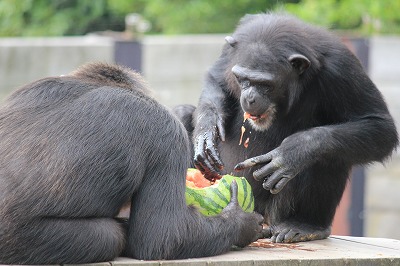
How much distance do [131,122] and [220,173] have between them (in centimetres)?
140

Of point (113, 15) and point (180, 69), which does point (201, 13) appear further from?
point (180, 69)

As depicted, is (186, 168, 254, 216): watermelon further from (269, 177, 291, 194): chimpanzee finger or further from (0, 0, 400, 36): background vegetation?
(0, 0, 400, 36): background vegetation

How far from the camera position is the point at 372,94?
6.86 m

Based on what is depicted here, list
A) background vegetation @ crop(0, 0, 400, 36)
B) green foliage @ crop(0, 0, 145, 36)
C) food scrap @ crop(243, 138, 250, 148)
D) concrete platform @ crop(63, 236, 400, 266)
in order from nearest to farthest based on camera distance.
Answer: concrete platform @ crop(63, 236, 400, 266) < food scrap @ crop(243, 138, 250, 148) < background vegetation @ crop(0, 0, 400, 36) < green foliage @ crop(0, 0, 145, 36)

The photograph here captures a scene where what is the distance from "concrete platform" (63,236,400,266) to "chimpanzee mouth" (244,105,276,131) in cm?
83

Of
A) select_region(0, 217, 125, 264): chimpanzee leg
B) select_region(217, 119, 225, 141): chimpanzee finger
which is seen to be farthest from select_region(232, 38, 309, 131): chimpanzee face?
select_region(0, 217, 125, 264): chimpanzee leg

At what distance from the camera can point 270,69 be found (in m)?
6.66

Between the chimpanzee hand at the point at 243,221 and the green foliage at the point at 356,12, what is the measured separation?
35.2ft

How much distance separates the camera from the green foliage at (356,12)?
663 inches

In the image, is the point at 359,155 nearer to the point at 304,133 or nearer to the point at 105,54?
the point at 304,133

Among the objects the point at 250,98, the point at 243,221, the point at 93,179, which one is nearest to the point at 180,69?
the point at 250,98

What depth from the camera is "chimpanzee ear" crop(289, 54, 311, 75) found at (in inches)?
261

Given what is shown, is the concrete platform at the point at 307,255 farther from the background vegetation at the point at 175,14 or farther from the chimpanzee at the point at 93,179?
the background vegetation at the point at 175,14

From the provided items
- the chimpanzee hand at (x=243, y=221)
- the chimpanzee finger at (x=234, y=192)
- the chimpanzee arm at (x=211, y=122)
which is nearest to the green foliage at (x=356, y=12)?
the chimpanzee arm at (x=211, y=122)
